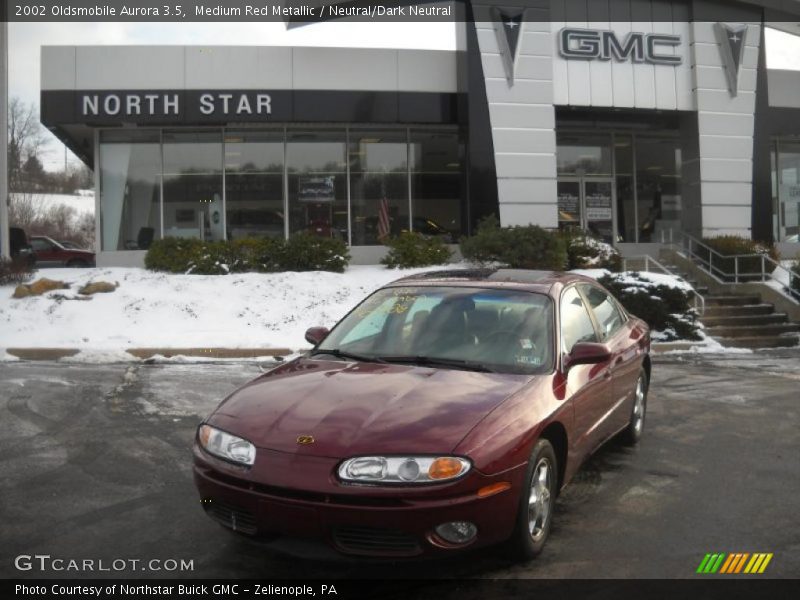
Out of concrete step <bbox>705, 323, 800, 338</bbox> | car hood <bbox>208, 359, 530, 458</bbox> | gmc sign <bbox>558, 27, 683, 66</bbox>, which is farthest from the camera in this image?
gmc sign <bbox>558, 27, 683, 66</bbox>

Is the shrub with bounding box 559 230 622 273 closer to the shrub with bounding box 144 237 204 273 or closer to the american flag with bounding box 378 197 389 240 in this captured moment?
the american flag with bounding box 378 197 389 240

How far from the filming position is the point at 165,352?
37.1 feet

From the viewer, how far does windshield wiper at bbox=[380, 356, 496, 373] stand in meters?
4.22

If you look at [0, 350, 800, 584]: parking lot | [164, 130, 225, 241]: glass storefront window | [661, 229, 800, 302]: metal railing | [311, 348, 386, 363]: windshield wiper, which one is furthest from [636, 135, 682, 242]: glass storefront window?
[311, 348, 386, 363]: windshield wiper

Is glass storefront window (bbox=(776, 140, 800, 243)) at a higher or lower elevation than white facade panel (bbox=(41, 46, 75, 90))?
lower

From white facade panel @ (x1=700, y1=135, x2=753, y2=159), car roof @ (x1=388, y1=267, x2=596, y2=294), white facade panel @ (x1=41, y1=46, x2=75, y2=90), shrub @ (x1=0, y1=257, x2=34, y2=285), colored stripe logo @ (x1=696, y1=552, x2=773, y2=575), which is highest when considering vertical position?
white facade panel @ (x1=41, y1=46, x2=75, y2=90)

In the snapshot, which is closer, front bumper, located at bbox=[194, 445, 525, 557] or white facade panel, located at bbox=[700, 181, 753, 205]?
front bumper, located at bbox=[194, 445, 525, 557]

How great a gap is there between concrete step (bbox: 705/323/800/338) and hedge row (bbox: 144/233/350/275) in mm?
7595

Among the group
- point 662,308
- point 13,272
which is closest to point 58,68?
Result: point 13,272

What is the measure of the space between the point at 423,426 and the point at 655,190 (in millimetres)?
20271

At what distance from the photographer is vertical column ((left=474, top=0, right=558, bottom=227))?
1772cm

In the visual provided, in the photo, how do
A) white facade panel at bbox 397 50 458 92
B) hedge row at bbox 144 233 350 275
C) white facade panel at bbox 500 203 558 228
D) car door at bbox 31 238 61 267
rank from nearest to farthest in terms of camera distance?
hedge row at bbox 144 233 350 275 → white facade panel at bbox 500 203 558 228 → white facade panel at bbox 397 50 458 92 → car door at bbox 31 238 61 267

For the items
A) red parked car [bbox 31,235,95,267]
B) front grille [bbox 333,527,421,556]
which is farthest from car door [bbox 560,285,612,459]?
red parked car [bbox 31,235,95,267]

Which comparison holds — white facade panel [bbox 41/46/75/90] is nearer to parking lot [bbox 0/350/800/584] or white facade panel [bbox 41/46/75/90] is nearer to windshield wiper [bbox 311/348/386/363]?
parking lot [bbox 0/350/800/584]
